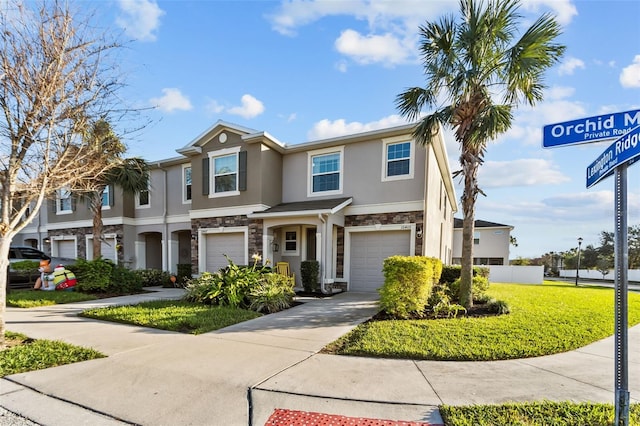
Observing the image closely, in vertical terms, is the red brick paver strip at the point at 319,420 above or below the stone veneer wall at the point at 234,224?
below

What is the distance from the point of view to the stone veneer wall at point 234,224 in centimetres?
1242

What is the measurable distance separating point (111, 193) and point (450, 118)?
17.5 metres

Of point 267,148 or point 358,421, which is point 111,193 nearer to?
point 267,148

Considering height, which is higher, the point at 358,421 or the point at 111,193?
the point at 111,193

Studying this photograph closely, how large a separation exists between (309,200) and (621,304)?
34.8ft

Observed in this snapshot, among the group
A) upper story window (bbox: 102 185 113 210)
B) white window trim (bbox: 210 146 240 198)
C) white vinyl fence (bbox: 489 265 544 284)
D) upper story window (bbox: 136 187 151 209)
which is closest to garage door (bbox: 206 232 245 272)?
white window trim (bbox: 210 146 240 198)

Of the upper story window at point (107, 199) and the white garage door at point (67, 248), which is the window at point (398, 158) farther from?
the white garage door at point (67, 248)

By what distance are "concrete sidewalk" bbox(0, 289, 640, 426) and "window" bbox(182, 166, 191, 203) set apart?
10793 mm

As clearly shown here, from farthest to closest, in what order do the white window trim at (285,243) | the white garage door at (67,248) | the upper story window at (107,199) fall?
the white garage door at (67,248) → the upper story window at (107,199) → the white window trim at (285,243)

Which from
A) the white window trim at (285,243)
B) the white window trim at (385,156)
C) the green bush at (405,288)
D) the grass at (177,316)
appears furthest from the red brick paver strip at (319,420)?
the white window trim at (285,243)

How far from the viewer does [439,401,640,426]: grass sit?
2.88 m

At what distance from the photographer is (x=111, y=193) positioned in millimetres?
17016

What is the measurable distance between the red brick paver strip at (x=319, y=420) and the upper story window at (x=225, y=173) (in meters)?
10.5

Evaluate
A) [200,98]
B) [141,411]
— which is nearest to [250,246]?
[200,98]
